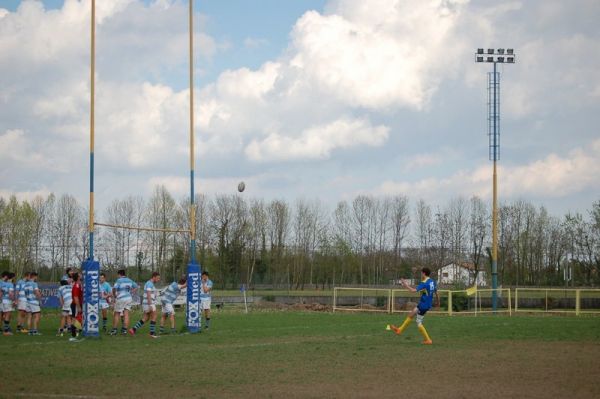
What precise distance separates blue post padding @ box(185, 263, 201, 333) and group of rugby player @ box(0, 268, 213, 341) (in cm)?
69

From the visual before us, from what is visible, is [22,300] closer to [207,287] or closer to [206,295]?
[207,287]

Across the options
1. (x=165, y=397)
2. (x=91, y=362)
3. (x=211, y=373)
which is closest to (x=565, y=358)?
(x=211, y=373)

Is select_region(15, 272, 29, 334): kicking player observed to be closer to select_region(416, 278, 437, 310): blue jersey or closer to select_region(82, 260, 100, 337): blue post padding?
select_region(82, 260, 100, 337): blue post padding

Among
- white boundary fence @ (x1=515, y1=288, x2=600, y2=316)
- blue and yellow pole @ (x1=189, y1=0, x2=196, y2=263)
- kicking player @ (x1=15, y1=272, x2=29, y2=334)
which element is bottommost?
white boundary fence @ (x1=515, y1=288, x2=600, y2=316)

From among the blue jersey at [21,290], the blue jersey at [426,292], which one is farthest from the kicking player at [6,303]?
the blue jersey at [426,292]

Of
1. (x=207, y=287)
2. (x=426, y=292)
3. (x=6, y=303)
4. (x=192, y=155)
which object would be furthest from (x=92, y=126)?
(x=426, y=292)

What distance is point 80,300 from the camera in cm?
2242

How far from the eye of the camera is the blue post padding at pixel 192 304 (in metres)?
23.8

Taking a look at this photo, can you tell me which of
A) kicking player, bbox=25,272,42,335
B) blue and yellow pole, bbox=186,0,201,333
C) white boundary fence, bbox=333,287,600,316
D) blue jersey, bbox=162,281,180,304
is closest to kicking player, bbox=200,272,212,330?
blue jersey, bbox=162,281,180,304

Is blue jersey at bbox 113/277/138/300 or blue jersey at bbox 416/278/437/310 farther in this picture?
blue jersey at bbox 113/277/138/300

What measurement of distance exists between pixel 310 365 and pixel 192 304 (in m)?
9.63

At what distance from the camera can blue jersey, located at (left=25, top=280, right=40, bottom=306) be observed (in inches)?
952

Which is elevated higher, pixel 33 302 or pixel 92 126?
pixel 92 126

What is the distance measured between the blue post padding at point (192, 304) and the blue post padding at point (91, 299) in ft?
10.6
